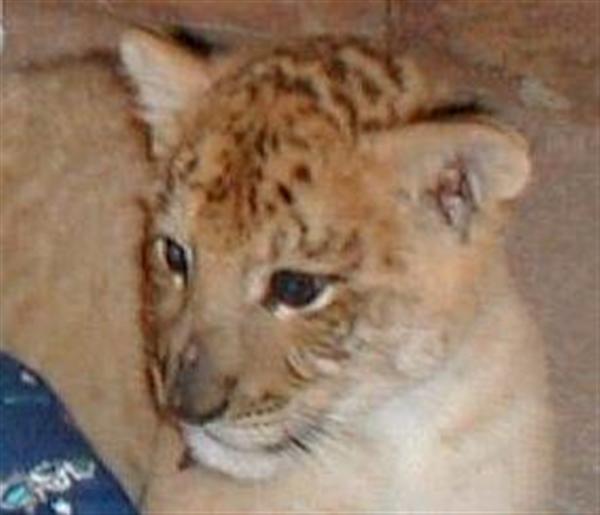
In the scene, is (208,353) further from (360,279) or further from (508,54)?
(508,54)

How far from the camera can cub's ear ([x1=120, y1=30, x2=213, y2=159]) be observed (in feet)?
4.81

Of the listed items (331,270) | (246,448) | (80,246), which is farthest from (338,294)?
(80,246)

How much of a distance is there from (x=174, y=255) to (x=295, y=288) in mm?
95

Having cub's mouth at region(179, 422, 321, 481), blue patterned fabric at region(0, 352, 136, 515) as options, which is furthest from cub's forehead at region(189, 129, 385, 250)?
blue patterned fabric at region(0, 352, 136, 515)

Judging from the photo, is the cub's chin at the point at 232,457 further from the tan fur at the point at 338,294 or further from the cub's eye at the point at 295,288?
the cub's eye at the point at 295,288

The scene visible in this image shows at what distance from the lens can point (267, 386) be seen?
1.37m

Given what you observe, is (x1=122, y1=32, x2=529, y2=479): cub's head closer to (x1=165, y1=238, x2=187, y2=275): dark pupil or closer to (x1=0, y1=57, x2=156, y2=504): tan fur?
(x1=165, y1=238, x2=187, y2=275): dark pupil

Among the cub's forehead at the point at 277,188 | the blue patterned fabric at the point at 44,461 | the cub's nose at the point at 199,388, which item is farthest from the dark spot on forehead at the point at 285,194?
the blue patterned fabric at the point at 44,461

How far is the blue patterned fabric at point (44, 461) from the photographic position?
1604 millimetres

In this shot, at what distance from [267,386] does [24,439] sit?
13.7 inches

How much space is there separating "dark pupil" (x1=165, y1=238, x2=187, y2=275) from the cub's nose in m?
0.06

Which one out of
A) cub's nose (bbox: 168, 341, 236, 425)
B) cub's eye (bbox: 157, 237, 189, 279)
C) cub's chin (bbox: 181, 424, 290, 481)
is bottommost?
cub's chin (bbox: 181, 424, 290, 481)

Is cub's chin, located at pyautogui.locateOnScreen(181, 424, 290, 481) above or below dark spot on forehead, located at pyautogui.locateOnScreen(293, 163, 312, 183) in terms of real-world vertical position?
below

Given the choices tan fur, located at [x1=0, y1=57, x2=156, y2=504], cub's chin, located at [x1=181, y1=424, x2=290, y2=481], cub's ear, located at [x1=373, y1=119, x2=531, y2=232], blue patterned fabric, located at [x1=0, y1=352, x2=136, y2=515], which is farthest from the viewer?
tan fur, located at [x1=0, y1=57, x2=156, y2=504]
